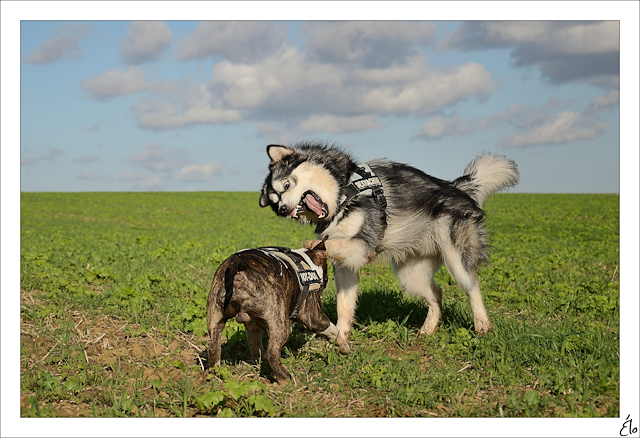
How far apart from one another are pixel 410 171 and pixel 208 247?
8331mm

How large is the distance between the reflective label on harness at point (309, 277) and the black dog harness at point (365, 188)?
1.02 meters

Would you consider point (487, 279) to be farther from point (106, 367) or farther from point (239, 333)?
point (106, 367)

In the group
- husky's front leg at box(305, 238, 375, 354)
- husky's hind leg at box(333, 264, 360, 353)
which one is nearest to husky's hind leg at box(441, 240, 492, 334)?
husky's front leg at box(305, 238, 375, 354)

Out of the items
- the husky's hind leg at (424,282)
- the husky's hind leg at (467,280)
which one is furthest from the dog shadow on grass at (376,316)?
the husky's hind leg at (467,280)

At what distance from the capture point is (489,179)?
7137 millimetres

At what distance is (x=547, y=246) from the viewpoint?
52.2 feet

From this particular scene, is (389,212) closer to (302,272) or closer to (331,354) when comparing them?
(302,272)

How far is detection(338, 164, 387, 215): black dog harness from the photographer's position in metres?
5.85

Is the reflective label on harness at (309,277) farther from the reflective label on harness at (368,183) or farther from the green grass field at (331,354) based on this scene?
the reflective label on harness at (368,183)

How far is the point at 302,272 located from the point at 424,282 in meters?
2.47

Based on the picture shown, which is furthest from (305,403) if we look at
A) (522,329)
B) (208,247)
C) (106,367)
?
(208,247)

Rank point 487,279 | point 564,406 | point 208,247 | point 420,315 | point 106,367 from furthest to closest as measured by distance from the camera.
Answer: point 208,247
point 487,279
point 420,315
point 106,367
point 564,406

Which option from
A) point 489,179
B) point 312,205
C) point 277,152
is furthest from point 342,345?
point 489,179

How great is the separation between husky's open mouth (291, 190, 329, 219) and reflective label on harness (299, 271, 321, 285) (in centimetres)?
87
